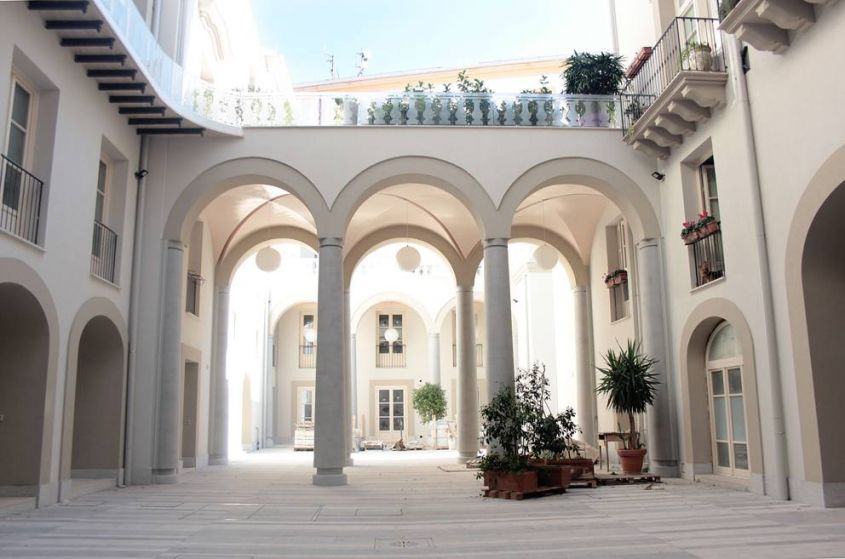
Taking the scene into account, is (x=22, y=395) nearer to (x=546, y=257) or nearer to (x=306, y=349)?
(x=546, y=257)

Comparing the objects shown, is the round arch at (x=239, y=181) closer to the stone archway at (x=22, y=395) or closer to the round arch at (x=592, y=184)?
the round arch at (x=592, y=184)

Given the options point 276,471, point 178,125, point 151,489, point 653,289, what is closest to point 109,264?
point 178,125

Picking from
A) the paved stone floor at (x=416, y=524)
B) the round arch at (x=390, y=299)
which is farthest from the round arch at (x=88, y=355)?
the round arch at (x=390, y=299)

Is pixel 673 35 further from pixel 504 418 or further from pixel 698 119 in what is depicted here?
pixel 504 418

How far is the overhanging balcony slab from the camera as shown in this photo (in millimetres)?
9492

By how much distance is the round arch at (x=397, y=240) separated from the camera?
16.2 metres

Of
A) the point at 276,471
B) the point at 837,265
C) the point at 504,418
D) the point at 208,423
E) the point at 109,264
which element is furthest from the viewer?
the point at 208,423

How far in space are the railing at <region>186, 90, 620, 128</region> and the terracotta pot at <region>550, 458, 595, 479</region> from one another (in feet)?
18.1

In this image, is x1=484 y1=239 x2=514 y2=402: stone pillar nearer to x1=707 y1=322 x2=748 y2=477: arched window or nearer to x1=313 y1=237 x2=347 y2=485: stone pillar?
x1=313 y1=237 x2=347 y2=485: stone pillar

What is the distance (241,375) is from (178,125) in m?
10.1

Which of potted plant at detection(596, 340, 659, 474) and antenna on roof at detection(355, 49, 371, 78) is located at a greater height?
antenna on roof at detection(355, 49, 371, 78)

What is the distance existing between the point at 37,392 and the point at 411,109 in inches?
279

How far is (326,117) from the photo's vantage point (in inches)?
474

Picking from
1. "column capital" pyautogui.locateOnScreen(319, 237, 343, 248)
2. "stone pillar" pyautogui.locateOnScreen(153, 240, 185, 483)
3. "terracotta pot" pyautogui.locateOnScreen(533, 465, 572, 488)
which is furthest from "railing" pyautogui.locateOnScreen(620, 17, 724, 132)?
"stone pillar" pyautogui.locateOnScreen(153, 240, 185, 483)
